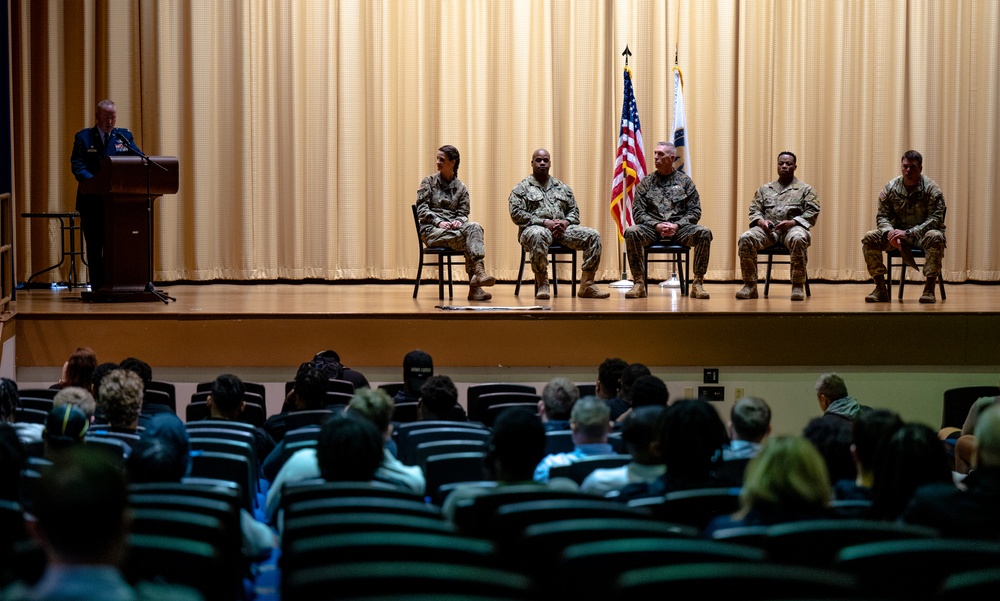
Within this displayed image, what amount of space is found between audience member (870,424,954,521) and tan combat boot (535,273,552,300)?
4.84 metres

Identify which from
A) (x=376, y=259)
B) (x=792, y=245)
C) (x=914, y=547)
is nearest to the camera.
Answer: (x=914, y=547)

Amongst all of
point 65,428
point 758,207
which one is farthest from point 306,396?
point 758,207

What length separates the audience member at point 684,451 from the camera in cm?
314

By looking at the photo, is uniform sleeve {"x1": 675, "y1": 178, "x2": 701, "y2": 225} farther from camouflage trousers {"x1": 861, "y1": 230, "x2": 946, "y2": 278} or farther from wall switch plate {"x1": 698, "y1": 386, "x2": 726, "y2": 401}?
wall switch plate {"x1": 698, "y1": 386, "x2": 726, "y2": 401}

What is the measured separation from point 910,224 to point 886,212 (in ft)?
0.58

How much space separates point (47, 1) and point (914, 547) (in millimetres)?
9011

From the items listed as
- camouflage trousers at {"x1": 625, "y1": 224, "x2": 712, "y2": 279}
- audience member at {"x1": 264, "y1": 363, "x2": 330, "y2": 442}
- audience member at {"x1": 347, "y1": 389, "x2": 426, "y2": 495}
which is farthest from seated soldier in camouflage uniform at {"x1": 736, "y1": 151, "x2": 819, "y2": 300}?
audience member at {"x1": 347, "y1": 389, "x2": 426, "y2": 495}

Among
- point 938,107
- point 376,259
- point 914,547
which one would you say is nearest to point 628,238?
point 376,259

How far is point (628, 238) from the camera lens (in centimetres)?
783

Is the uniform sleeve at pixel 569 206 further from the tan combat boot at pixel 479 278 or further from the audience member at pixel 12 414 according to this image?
the audience member at pixel 12 414

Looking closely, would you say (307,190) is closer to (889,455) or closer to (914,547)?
(889,455)

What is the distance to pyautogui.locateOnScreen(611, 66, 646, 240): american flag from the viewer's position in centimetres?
940

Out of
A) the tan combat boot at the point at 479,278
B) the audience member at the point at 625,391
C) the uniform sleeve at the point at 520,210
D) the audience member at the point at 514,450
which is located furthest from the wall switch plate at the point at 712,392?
the audience member at the point at 514,450

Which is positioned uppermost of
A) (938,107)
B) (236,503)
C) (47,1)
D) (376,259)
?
(47,1)
